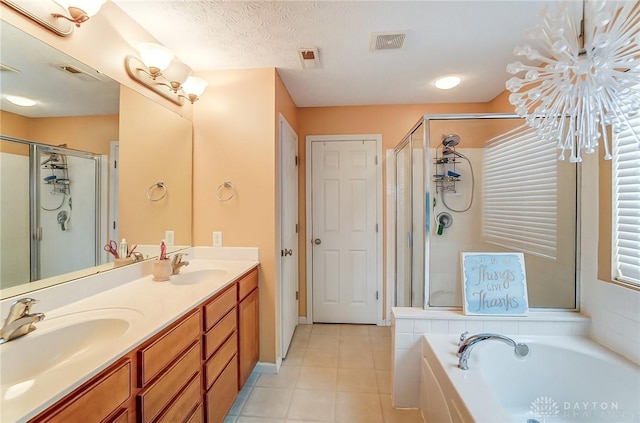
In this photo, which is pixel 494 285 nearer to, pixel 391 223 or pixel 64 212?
pixel 391 223

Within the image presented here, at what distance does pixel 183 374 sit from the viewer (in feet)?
3.70

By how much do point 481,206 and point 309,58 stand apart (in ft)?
6.16

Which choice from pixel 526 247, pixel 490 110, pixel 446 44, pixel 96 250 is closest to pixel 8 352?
pixel 96 250

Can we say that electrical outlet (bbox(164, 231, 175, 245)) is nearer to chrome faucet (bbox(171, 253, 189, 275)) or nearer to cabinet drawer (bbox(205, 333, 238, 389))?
chrome faucet (bbox(171, 253, 189, 275))

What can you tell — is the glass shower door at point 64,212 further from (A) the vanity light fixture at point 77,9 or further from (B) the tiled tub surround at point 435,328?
(B) the tiled tub surround at point 435,328

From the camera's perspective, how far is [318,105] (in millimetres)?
2816

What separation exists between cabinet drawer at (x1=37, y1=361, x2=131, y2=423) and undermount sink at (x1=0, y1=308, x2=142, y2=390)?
12 centimetres

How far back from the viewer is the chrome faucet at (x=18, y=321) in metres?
0.83

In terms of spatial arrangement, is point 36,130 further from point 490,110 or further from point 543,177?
point 490,110

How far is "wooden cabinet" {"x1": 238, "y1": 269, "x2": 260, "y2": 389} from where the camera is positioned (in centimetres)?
170

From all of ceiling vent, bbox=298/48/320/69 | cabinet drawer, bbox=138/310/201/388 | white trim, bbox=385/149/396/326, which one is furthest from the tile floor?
ceiling vent, bbox=298/48/320/69

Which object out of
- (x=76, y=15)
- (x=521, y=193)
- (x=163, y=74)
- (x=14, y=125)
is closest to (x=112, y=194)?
(x=14, y=125)

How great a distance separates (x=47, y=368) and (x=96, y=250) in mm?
599

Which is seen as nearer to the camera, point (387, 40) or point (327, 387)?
point (387, 40)
